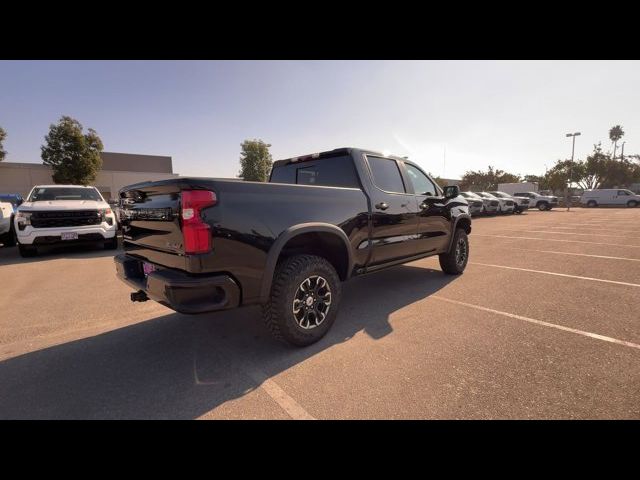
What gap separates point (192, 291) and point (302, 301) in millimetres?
1024

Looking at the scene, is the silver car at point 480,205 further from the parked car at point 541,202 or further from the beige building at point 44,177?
the beige building at point 44,177

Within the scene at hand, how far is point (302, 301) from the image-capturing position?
282cm

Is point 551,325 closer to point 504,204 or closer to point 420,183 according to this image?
point 420,183

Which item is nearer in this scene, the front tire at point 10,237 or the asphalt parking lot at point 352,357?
the asphalt parking lot at point 352,357

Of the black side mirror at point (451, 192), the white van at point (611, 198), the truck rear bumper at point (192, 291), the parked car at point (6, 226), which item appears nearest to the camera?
the truck rear bumper at point (192, 291)

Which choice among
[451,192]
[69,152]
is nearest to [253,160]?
[69,152]

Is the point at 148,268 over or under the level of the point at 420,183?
under

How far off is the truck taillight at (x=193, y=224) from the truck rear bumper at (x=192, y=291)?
0.22m

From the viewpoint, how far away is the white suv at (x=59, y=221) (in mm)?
6566

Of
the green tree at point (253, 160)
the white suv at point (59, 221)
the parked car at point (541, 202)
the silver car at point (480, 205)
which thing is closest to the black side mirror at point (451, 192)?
the white suv at point (59, 221)

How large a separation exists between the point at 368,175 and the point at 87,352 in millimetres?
3366

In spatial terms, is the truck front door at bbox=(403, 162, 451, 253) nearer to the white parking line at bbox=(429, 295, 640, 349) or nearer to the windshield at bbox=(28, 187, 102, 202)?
the white parking line at bbox=(429, 295, 640, 349)
